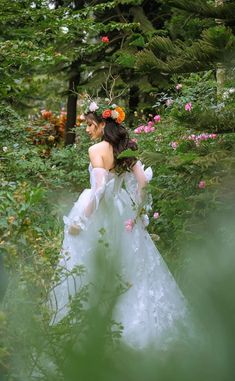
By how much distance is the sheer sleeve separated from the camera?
4.04 m

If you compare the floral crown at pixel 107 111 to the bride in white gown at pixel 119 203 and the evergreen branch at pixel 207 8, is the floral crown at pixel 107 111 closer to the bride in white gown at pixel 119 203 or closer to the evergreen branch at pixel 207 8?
the bride in white gown at pixel 119 203

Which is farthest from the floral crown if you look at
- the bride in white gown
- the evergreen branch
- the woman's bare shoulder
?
the evergreen branch

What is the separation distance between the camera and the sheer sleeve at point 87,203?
4035mm

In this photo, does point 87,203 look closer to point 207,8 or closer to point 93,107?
point 93,107

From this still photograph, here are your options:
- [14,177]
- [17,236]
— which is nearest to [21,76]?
[14,177]

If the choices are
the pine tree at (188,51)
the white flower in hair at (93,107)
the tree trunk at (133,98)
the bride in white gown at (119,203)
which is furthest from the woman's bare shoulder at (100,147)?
the tree trunk at (133,98)

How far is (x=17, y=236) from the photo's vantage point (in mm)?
2701

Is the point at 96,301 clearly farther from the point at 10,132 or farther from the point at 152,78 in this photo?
the point at 152,78

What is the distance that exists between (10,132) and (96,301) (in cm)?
631

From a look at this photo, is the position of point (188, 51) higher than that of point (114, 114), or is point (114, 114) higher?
point (188, 51)

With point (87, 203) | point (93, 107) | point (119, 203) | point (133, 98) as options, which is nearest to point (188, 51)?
point (93, 107)

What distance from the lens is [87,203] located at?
13.3 ft

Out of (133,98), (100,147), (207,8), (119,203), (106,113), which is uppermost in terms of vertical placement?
(133,98)

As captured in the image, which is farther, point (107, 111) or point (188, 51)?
point (107, 111)
